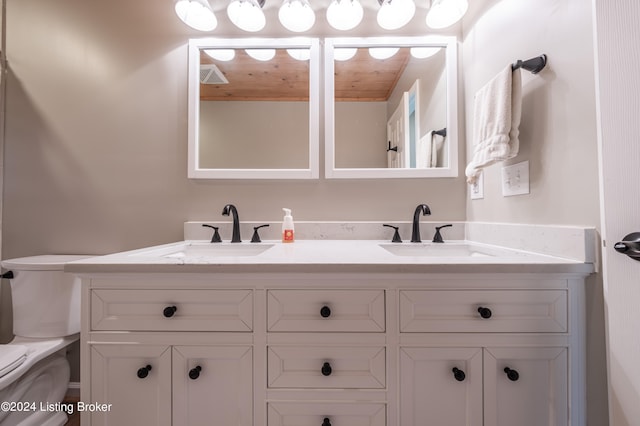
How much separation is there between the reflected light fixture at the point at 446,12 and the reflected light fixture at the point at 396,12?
0.30 feet

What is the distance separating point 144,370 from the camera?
2.22ft

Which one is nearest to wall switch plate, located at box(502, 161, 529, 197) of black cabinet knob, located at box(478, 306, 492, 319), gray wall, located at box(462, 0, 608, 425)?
gray wall, located at box(462, 0, 608, 425)

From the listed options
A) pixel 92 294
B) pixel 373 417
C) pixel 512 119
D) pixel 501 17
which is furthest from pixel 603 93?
pixel 92 294

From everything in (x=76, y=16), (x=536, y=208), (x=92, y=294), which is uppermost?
(x=76, y=16)

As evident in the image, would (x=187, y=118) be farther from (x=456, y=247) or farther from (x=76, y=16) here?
(x=456, y=247)

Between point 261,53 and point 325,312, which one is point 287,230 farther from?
point 261,53

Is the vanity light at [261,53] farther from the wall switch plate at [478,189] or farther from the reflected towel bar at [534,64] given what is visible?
the wall switch plate at [478,189]

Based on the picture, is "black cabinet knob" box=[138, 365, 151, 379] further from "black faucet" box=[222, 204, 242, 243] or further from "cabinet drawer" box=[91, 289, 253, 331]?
"black faucet" box=[222, 204, 242, 243]

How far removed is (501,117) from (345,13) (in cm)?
87

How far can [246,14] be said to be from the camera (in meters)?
1.20

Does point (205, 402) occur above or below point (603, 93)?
below

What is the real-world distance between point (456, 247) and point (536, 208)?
1.17 feet

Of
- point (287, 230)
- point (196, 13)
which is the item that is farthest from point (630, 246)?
point (196, 13)

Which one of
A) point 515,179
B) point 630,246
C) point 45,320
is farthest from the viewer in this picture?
point 45,320
